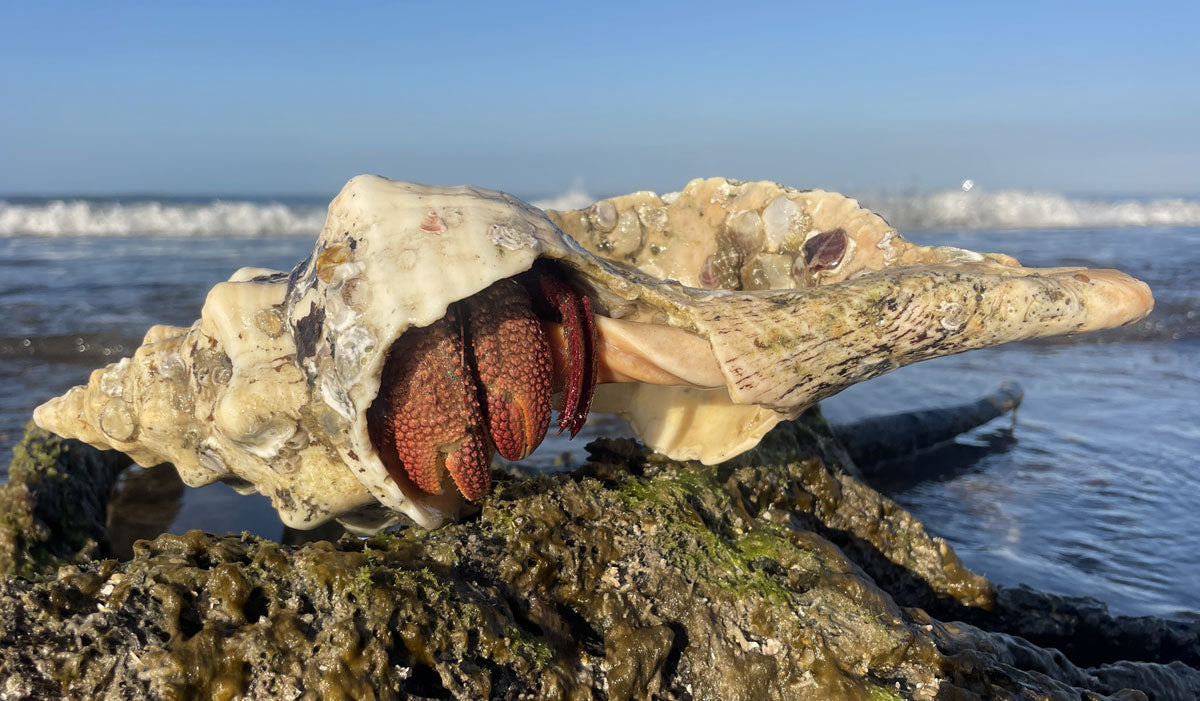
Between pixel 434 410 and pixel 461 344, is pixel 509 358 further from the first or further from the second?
pixel 434 410

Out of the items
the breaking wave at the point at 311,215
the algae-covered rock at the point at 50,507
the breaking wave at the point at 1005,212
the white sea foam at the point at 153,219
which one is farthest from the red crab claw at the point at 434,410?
the breaking wave at the point at 1005,212

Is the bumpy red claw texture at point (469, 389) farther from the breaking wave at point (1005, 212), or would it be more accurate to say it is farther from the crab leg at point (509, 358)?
the breaking wave at point (1005, 212)

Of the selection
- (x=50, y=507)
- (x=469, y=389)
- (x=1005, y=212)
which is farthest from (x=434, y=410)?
(x=1005, y=212)

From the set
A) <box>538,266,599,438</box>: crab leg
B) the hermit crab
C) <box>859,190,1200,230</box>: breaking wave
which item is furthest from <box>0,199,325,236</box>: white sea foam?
<box>538,266,599,438</box>: crab leg

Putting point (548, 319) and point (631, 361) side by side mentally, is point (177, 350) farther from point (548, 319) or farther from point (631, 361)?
point (631, 361)

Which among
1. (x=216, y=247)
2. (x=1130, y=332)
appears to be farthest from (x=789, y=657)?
(x=216, y=247)

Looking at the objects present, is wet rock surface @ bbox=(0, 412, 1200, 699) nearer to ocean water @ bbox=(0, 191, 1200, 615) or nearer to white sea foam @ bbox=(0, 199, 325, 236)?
ocean water @ bbox=(0, 191, 1200, 615)

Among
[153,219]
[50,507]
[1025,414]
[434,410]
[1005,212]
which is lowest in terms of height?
[153,219]
